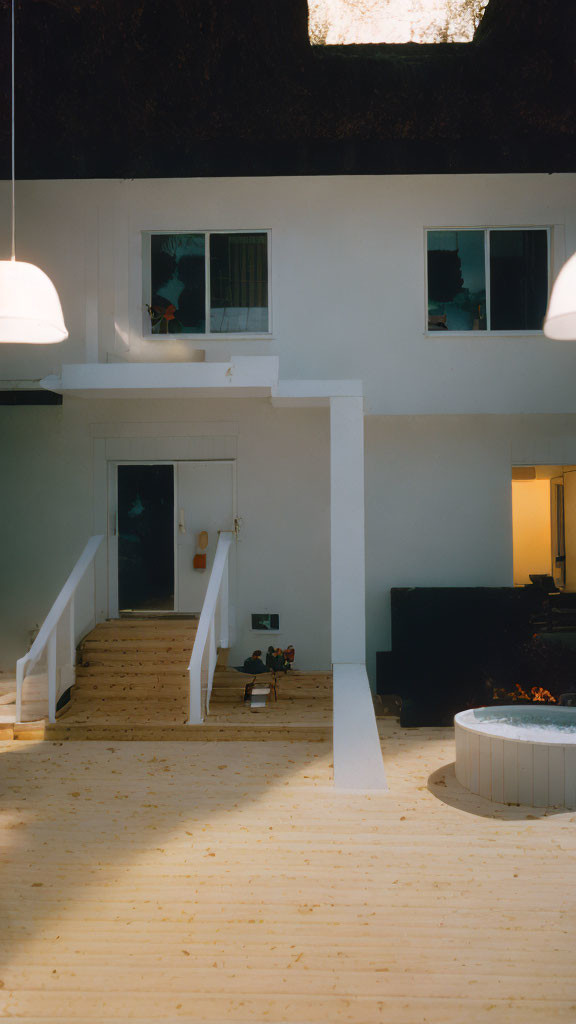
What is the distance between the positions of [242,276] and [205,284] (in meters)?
0.48

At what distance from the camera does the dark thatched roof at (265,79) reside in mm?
3684

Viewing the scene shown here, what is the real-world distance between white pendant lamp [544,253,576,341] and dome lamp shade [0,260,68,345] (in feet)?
7.37

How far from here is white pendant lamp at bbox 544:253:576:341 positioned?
8.57 ft

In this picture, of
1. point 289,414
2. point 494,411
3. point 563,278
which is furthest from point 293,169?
point 494,411

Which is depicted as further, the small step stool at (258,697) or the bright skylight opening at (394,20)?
the small step stool at (258,697)

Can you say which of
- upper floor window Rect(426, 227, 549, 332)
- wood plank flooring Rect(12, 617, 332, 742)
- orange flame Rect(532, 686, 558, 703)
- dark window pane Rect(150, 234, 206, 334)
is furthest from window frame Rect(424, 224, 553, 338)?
wood plank flooring Rect(12, 617, 332, 742)

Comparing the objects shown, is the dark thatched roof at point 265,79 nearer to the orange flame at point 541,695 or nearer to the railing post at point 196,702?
the railing post at point 196,702

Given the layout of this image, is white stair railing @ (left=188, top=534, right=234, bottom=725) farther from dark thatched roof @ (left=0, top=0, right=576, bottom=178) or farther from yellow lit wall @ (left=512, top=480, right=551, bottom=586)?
yellow lit wall @ (left=512, top=480, right=551, bottom=586)

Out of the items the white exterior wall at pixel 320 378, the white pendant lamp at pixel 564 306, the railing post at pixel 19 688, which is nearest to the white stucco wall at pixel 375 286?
the white exterior wall at pixel 320 378

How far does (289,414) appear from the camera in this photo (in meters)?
9.63

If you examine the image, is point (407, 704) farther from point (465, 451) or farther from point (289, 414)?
point (289, 414)

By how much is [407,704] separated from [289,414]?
3.83 meters

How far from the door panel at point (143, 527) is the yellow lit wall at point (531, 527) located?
8.25 m

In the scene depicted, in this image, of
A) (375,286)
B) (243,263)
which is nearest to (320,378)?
(375,286)
